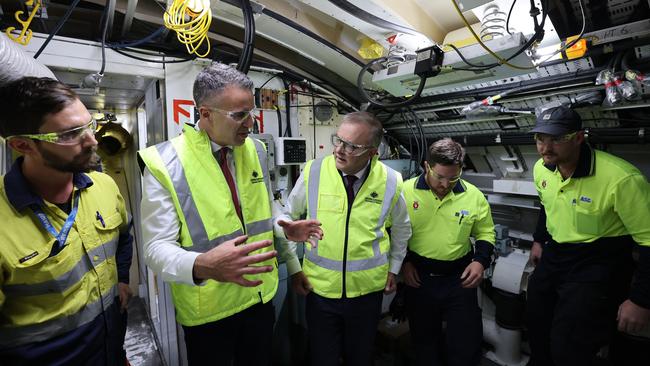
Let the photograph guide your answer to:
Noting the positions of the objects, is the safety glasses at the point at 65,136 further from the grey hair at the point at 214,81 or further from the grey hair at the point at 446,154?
the grey hair at the point at 446,154

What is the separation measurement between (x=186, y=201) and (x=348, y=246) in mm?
794

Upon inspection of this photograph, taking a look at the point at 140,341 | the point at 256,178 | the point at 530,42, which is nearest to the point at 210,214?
the point at 256,178

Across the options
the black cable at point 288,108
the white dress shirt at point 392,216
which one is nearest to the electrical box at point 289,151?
the black cable at point 288,108

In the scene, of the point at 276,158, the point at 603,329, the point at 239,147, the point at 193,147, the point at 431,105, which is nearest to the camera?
the point at 193,147

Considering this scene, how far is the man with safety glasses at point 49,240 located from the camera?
3.14 feet

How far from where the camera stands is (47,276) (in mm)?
985

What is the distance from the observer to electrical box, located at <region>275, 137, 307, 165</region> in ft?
7.73

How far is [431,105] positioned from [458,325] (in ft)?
5.44

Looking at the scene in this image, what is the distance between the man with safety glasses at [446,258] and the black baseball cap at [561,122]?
1.45ft

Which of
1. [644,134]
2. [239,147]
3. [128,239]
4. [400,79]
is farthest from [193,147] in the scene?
[644,134]

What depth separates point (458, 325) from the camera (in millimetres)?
1808

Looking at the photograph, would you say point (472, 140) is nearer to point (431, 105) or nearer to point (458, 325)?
point (431, 105)

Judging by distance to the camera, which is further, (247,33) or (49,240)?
(247,33)

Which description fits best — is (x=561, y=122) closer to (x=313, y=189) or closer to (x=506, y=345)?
(x=313, y=189)
